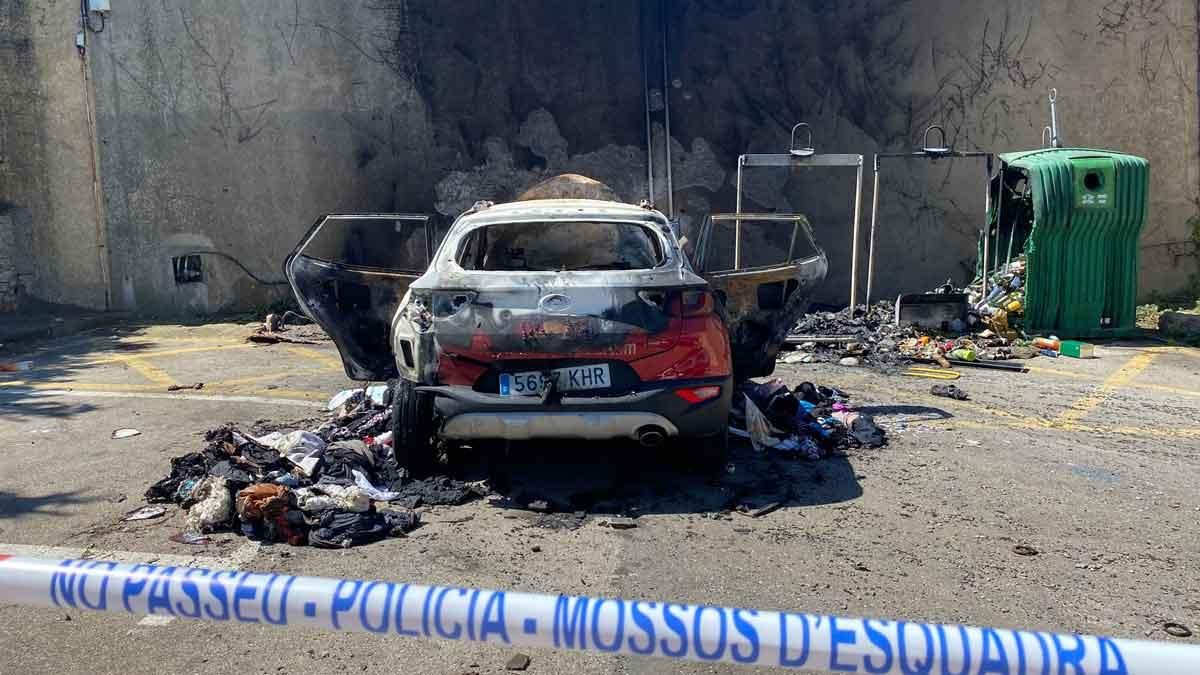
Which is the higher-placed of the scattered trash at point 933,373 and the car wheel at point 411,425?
the car wheel at point 411,425

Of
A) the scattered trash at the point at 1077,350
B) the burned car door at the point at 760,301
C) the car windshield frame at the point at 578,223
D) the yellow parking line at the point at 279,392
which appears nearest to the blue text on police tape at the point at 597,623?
the car windshield frame at the point at 578,223

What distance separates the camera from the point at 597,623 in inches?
67.3

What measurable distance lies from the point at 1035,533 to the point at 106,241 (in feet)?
41.3


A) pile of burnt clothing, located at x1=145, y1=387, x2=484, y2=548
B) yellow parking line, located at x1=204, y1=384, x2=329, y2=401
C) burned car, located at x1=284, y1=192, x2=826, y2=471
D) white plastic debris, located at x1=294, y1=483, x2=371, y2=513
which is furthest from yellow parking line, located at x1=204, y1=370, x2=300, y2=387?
white plastic debris, located at x1=294, y1=483, x2=371, y2=513

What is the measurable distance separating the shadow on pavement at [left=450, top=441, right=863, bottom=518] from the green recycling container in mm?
5788

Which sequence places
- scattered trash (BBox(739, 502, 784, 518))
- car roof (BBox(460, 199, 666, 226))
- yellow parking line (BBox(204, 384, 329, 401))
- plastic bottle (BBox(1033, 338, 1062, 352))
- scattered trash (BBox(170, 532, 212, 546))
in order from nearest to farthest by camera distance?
scattered trash (BBox(170, 532, 212, 546)), scattered trash (BBox(739, 502, 784, 518)), car roof (BBox(460, 199, 666, 226)), yellow parking line (BBox(204, 384, 329, 401)), plastic bottle (BBox(1033, 338, 1062, 352))

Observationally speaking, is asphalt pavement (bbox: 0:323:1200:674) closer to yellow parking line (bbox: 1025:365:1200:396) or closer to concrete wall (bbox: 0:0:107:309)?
yellow parking line (bbox: 1025:365:1200:396)

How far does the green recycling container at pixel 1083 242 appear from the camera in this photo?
9.95 metres

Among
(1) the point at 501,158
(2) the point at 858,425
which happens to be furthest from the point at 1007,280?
(1) the point at 501,158

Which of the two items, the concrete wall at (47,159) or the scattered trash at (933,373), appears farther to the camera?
the concrete wall at (47,159)

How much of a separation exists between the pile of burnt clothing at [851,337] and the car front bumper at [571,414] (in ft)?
13.3

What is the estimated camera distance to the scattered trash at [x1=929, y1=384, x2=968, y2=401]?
288 inches

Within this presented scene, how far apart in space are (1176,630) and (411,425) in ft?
→ 11.6

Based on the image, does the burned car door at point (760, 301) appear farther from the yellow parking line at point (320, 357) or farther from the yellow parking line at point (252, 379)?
the yellow parking line at point (252, 379)
